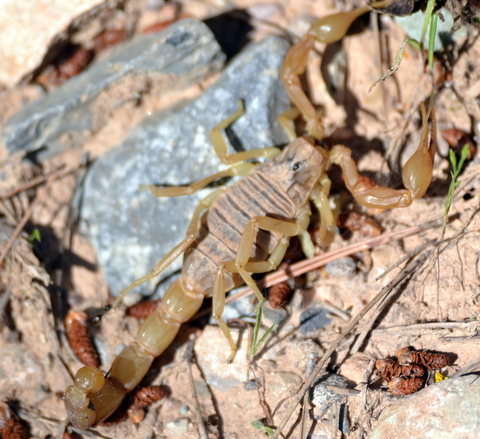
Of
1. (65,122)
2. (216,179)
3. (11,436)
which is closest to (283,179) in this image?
(216,179)

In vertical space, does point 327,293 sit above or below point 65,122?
below

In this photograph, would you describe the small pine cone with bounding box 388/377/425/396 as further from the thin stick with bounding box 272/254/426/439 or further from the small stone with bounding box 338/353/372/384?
the thin stick with bounding box 272/254/426/439

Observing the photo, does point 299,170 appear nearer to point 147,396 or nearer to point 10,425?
point 147,396

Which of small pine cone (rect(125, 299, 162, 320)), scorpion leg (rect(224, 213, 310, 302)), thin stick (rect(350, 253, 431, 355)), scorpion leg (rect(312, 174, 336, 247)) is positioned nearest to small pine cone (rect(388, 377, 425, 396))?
thin stick (rect(350, 253, 431, 355))

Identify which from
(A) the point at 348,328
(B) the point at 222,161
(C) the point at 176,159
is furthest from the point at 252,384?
(C) the point at 176,159

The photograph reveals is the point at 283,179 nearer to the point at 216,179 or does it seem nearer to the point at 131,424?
the point at 216,179

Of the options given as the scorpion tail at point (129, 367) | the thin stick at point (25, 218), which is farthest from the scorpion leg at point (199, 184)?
the thin stick at point (25, 218)

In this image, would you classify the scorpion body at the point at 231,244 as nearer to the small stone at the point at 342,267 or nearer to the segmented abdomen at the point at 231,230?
the segmented abdomen at the point at 231,230
